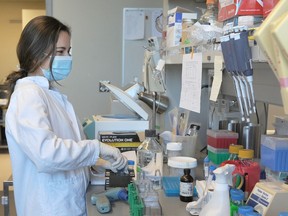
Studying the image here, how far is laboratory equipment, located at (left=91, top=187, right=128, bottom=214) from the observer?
1.27 metres

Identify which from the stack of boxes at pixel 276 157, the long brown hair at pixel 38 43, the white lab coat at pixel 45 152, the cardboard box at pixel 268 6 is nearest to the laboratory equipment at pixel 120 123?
the white lab coat at pixel 45 152

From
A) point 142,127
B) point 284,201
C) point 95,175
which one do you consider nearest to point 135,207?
point 284,201

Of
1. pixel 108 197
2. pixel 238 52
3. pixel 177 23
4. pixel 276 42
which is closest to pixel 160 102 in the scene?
pixel 177 23

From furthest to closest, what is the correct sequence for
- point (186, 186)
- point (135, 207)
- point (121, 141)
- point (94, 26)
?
point (94, 26)
point (121, 141)
point (186, 186)
point (135, 207)

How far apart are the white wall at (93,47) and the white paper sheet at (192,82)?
1938 mm

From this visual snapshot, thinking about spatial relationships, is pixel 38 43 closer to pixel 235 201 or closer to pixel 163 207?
pixel 163 207

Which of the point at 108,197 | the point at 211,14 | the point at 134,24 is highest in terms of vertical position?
→ the point at 134,24

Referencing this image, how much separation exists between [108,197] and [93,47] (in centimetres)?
216

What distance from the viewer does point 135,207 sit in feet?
3.59

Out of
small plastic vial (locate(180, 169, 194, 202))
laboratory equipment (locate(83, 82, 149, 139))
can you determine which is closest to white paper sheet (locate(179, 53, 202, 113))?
small plastic vial (locate(180, 169, 194, 202))

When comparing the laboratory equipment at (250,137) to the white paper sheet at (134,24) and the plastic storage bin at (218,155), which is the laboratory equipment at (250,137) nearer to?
the plastic storage bin at (218,155)

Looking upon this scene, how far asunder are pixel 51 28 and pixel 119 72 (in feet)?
5.88

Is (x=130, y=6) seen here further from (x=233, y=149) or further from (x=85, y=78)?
(x=233, y=149)

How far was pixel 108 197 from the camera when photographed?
135 centimetres
